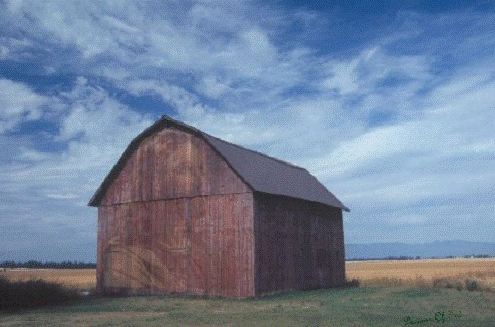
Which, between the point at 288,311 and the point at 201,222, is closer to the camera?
the point at 288,311

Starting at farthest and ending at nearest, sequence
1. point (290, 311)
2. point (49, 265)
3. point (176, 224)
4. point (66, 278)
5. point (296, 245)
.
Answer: point (49, 265) < point (66, 278) < point (296, 245) < point (176, 224) < point (290, 311)

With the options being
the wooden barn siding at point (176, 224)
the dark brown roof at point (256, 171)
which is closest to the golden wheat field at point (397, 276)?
the wooden barn siding at point (176, 224)

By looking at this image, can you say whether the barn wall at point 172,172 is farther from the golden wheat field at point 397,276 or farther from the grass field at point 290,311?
the golden wheat field at point 397,276

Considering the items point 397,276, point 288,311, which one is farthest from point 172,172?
point 397,276

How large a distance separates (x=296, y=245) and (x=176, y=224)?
5864 millimetres

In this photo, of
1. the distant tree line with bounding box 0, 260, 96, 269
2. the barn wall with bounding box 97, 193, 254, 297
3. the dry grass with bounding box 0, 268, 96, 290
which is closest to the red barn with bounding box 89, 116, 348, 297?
the barn wall with bounding box 97, 193, 254, 297

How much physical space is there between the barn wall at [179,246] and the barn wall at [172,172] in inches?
15.1

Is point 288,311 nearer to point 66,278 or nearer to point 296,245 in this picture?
point 296,245

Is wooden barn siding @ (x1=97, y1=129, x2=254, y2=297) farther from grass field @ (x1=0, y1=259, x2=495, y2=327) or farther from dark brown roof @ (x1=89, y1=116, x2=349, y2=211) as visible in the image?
grass field @ (x1=0, y1=259, x2=495, y2=327)

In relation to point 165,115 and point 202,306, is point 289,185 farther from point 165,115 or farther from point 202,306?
point 202,306

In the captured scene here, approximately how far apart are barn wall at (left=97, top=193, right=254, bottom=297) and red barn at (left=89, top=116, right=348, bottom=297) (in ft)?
0.14

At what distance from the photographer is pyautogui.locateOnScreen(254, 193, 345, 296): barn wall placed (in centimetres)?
2202

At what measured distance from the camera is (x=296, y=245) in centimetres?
2480

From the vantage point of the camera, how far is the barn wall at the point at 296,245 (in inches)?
867
